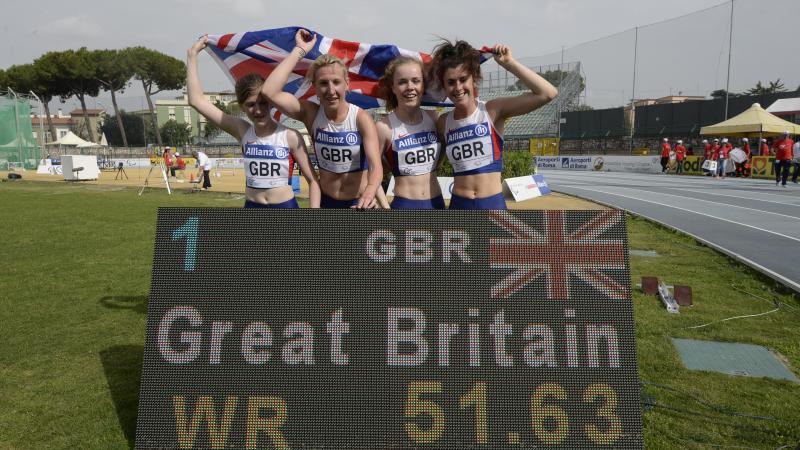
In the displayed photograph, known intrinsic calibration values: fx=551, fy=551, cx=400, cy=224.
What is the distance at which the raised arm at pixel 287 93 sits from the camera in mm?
3771

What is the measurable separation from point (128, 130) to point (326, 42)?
107 metres

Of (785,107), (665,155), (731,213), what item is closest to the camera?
(731,213)

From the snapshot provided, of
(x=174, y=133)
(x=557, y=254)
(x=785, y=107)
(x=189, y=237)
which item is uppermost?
(x=174, y=133)

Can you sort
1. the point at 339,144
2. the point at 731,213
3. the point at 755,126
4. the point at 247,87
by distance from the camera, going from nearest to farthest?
the point at 339,144 → the point at 247,87 → the point at 731,213 → the point at 755,126

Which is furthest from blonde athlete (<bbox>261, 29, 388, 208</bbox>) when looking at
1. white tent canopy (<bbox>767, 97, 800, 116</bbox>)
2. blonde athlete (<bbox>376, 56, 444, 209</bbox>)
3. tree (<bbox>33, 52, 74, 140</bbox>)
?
tree (<bbox>33, 52, 74, 140</bbox>)

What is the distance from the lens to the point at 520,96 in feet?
12.0

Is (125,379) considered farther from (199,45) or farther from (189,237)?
(199,45)

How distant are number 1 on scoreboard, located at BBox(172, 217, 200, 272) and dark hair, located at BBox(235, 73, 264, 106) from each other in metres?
1.36

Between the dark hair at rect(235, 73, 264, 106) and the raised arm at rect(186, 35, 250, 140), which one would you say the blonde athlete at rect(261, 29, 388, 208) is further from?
the raised arm at rect(186, 35, 250, 140)

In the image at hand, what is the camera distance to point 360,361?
112 inches

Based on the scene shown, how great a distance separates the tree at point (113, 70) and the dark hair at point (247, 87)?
251 ft

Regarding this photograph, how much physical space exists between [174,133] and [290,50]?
104 m

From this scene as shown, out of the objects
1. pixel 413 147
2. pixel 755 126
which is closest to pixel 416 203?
pixel 413 147

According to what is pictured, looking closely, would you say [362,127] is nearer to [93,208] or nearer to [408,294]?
[408,294]
